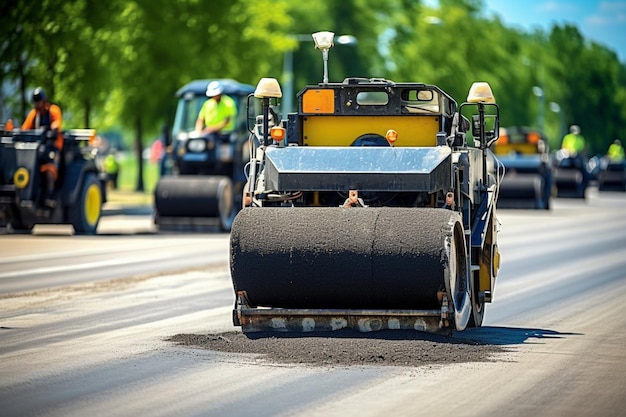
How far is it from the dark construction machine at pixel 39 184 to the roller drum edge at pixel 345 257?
13.4 metres

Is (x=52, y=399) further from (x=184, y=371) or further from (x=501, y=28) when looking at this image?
(x=501, y=28)

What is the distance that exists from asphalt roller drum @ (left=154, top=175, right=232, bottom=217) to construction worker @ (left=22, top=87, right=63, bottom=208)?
1.90 meters

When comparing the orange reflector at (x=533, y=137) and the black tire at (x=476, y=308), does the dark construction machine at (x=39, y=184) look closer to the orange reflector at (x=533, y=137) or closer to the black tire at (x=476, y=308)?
the black tire at (x=476, y=308)

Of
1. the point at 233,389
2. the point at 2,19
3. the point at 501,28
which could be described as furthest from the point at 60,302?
the point at 501,28

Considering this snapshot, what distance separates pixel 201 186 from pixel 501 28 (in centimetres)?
7467

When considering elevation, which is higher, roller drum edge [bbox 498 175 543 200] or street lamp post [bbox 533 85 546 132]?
street lamp post [bbox 533 85 546 132]

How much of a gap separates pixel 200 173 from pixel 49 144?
3.67 meters

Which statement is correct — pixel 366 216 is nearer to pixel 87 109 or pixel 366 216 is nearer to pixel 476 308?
pixel 476 308

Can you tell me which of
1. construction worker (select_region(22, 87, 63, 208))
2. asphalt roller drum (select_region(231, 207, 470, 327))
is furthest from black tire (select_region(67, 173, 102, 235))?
asphalt roller drum (select_region(231, 207, 470, 327))

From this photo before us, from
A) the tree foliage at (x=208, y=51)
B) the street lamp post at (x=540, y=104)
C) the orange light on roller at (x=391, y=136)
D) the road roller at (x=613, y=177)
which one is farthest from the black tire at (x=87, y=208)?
the street lamp post at (x=540, y=104)

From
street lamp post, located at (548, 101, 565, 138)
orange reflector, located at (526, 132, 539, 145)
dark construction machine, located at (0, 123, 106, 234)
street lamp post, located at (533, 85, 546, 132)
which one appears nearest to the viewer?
dark construction machine, located at (0, 123, 106, 234)

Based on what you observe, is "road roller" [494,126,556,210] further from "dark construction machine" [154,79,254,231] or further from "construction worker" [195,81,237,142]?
"construction worker" [195,81,237,142]

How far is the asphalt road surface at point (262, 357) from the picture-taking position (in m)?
8.94

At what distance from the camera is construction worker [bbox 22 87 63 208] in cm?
2444
